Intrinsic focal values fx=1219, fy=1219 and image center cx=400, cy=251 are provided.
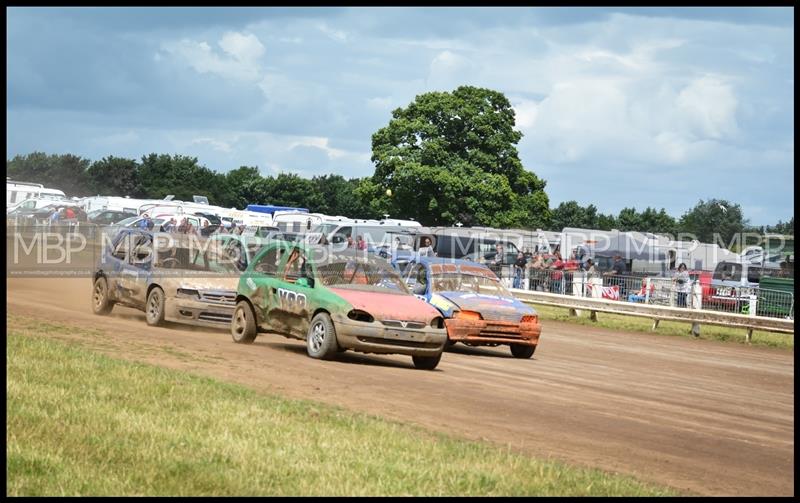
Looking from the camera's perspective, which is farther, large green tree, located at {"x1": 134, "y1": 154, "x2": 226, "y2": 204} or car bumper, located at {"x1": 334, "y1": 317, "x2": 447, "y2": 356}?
large green tree, located at {"x1": 134, "y1": 154, "x2": 226, "y2": 204}

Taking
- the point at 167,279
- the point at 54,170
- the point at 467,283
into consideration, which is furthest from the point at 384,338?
the point at 54,170

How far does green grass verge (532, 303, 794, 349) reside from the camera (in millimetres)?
29547

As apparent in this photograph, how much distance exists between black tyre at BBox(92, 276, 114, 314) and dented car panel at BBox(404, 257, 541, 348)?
5.53m

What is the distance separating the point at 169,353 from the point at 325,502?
29.0 ft

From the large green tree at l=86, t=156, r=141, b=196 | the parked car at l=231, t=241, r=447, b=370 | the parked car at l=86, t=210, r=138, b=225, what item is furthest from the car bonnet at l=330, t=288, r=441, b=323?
the large green tree at l=86, t=156, r=141, b=196

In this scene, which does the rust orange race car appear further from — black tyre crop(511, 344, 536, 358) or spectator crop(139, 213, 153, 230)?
spectator crop(139, 213, 153, 230)

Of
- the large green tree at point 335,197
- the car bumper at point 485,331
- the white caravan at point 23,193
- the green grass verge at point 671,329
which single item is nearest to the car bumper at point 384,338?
the car bumper at point 485,331

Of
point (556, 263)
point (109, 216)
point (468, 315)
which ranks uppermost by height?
point (109, 216)

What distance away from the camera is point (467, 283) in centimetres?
2106

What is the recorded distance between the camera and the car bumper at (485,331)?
19.7m

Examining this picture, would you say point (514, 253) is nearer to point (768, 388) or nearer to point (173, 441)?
point (768, 388)

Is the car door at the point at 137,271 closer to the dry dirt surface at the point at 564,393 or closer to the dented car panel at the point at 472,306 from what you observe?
the dry dirt surface at the point at 564,393

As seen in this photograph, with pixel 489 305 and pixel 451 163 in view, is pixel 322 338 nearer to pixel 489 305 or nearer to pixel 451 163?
pixel 489 305

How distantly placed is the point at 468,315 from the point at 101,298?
7123mm
